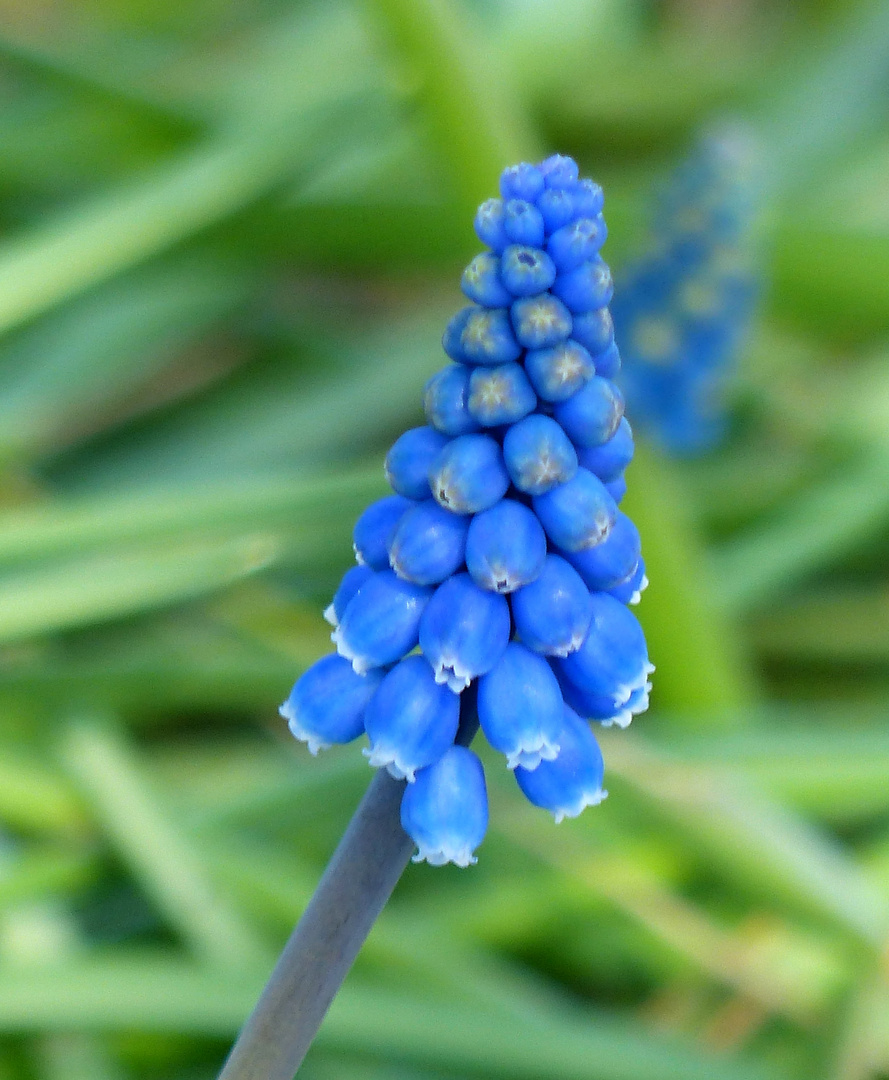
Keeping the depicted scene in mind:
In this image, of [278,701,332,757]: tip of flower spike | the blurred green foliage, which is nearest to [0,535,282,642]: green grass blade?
the blurred green foliage

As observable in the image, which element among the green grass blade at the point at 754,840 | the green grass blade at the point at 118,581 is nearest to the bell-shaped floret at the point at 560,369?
the green grass blade at the point at 118,581

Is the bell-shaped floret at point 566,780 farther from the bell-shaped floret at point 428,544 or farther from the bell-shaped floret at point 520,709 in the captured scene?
the bell-shaped floret at point 428,544

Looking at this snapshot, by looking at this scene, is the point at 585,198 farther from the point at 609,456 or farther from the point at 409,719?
the point at 409,719

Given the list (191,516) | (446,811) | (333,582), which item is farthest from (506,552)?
(333,582)

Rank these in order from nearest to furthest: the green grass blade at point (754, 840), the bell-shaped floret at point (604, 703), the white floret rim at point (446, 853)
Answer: the white floret rim at point (446, 853) < the bell-shaped floret at point (604, 703) < the green grass blade at point (754, 840)

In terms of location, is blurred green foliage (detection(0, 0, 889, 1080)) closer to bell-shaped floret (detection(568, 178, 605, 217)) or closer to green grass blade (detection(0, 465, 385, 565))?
green grass blade (detection(0, 465, 385, 565))
